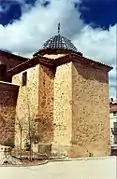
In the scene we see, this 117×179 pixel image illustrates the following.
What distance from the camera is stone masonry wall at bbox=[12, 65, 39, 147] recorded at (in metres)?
15.6

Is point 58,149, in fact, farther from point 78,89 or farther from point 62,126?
point 78,89

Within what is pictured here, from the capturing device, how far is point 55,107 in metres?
15.8

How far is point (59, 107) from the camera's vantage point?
15.6m

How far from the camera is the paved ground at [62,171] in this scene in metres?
8.16

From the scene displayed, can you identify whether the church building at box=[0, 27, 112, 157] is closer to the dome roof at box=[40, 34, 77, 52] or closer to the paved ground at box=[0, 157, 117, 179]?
the dome roof at box=[40, 34, 77, 52]

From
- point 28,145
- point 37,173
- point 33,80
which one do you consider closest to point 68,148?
point 28,145

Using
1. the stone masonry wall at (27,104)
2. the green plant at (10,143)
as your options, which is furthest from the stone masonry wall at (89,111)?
the green plant at (10,143)

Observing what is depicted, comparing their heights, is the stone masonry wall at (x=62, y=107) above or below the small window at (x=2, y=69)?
below

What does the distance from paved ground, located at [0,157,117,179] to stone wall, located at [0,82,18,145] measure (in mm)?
6875

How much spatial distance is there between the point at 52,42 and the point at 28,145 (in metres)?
7.00

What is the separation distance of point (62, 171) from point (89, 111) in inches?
283

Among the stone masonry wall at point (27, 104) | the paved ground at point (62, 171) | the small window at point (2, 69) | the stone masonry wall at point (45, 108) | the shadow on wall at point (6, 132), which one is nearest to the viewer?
the paved ground at point (62, 171)

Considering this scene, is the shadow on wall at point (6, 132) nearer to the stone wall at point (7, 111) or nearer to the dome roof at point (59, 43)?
the stone wall at point (7, 111)

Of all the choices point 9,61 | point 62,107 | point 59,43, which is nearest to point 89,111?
point 62,107
